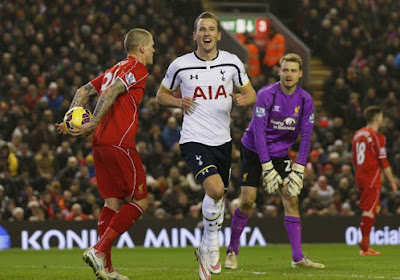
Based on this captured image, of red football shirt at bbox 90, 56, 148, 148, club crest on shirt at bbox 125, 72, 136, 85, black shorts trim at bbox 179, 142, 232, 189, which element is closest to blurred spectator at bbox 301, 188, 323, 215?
black shorts trim at bbox 179, 142, 232, 189

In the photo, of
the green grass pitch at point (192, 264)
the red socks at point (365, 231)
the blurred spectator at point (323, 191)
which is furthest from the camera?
the blurred spectator at point (323, 191)

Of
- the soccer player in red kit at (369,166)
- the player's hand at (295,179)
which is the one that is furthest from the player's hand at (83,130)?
the soccer player in red kit at (369,166)

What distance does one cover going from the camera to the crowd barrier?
707 inches

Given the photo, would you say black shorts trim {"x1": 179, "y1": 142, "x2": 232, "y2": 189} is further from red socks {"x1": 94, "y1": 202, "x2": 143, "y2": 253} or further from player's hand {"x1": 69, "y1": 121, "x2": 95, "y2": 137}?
player's hand {"x1": 69, "y1": 121, "x2": 95, "y2": 137}

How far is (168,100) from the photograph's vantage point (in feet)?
32.1

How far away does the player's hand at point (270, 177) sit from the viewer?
35.5ft

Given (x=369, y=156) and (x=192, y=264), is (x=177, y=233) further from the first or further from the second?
(x=192, y=264)

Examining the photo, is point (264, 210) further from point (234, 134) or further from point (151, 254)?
point (151, 254)

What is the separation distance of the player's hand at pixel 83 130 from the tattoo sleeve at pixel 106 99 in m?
0.05

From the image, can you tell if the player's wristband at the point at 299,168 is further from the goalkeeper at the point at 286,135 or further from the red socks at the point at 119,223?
the red socks at the point at 119,223

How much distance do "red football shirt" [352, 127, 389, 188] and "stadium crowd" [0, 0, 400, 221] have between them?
471 cm

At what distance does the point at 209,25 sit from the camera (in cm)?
970

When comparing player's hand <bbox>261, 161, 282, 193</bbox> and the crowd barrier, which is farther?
the crowd barrier

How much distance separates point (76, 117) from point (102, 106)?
31cm
